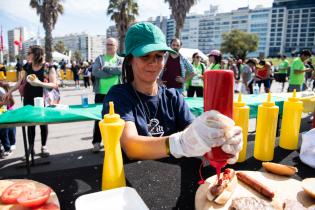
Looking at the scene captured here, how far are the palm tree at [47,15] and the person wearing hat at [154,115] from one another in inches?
741

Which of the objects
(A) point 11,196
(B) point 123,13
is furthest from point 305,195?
(B) point 123,13

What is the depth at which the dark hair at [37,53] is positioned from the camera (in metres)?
3.62

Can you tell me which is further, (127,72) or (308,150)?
(127,72)

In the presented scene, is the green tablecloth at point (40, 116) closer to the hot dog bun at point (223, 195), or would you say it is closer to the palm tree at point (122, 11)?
the hot dog bun at point (223, 195)

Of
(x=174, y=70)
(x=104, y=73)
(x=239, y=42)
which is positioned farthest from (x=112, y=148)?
(x=239, y=42)

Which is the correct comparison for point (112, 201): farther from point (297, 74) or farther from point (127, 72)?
point (297, 74)

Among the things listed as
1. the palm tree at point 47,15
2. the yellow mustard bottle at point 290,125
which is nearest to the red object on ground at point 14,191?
the yellow mustard bottle at point 290,125

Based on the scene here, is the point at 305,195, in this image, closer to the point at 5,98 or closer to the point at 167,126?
the point at 167,126

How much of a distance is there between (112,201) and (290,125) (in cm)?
126

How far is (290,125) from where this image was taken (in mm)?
1600

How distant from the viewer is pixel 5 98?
3.60 m

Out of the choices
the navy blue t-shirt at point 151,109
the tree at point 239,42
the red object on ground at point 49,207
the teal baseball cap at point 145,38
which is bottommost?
the red object on ground at point 49,207

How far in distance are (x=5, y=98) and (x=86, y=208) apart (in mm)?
3447

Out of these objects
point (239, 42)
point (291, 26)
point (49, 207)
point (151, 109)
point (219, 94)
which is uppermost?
point (291, 26)
